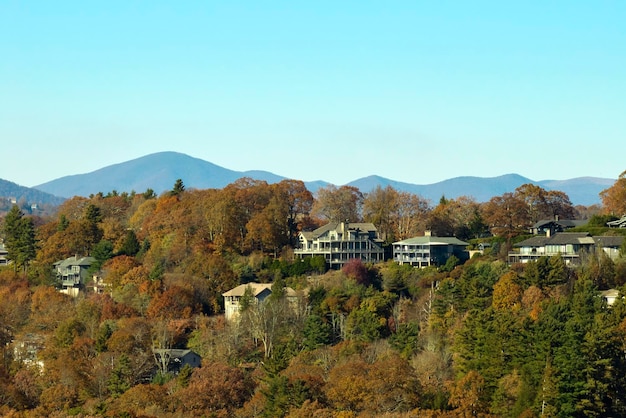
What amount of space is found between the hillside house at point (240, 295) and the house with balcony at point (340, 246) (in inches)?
225

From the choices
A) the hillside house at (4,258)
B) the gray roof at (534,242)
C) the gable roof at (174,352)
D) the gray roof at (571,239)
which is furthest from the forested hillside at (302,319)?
the hillside house at (4,258)

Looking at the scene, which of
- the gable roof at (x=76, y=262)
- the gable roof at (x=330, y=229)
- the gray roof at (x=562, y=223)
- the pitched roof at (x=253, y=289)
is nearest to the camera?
the pitched roof at (x=253, y=289)

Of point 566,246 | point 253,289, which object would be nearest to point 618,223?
point 566,246

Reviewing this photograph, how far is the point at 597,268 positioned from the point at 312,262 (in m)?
18.1

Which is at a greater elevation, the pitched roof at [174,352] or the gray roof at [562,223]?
the gray roof at [562,223]

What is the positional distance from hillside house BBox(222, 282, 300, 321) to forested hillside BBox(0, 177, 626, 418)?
90 centimetres

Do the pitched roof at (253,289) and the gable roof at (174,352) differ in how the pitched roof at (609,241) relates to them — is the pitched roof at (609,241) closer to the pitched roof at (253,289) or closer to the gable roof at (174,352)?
the pitched roof at (253,289)

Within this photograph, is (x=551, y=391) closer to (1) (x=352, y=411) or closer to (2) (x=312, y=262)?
(1) (x=352, y=411)

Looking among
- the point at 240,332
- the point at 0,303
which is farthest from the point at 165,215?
the point at 240,332

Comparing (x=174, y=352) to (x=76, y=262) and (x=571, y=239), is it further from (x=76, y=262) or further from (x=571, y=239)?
(x=571, y=239)

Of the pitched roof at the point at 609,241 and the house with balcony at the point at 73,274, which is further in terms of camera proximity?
the house with balcony at the point at 73,274

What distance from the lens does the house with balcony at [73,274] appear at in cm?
7294

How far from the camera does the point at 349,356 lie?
53.7 metres

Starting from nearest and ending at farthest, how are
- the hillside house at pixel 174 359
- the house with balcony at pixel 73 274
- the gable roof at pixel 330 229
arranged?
the hillside house at pixel 174 359
the gable roof at pixel 330 229
the house with balcony at pixel 73 274
